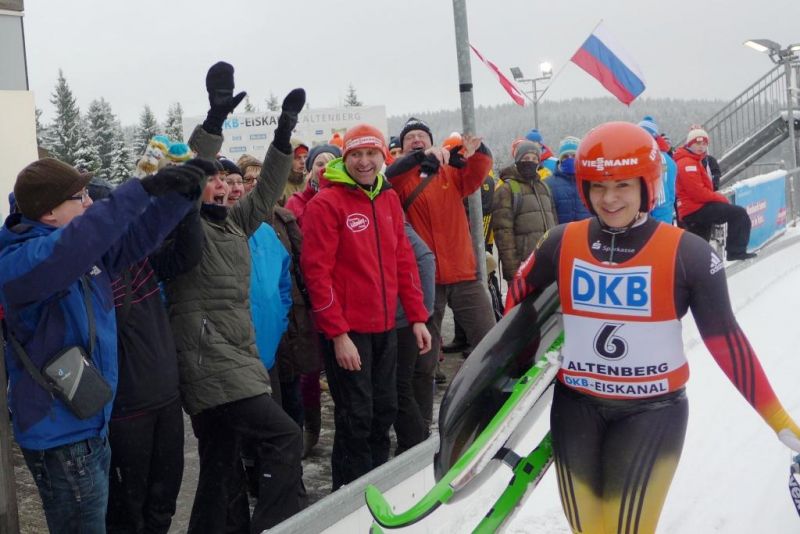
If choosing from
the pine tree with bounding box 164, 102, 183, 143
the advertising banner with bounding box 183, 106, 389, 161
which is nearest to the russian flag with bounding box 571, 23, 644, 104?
the advertising banner with bounding box 183, 106, 389, 161

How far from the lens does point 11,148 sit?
548 centimetres

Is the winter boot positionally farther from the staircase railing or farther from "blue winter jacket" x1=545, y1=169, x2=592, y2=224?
the staircase railing

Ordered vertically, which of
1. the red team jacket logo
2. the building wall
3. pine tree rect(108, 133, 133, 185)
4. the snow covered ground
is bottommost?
pine tree rect(108, 133, 133, 185)

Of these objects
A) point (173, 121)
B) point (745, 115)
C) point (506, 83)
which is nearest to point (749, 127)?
point (745, 115)

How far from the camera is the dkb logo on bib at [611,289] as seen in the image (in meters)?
2.74

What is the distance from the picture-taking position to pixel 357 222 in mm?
4152

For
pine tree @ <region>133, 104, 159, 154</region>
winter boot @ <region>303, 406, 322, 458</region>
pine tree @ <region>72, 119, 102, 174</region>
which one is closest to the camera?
winter boot @ <region>303, 406, 322, 458</region>

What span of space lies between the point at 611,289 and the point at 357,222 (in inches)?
68.2

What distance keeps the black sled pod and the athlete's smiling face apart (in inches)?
17.6

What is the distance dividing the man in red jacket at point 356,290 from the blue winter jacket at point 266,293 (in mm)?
177

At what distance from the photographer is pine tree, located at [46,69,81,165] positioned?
47688mm

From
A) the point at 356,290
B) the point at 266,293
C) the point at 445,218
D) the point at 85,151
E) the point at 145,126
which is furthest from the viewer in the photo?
the point at 145,126

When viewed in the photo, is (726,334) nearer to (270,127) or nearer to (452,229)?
(452,229)

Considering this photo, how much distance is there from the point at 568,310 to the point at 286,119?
170cm
